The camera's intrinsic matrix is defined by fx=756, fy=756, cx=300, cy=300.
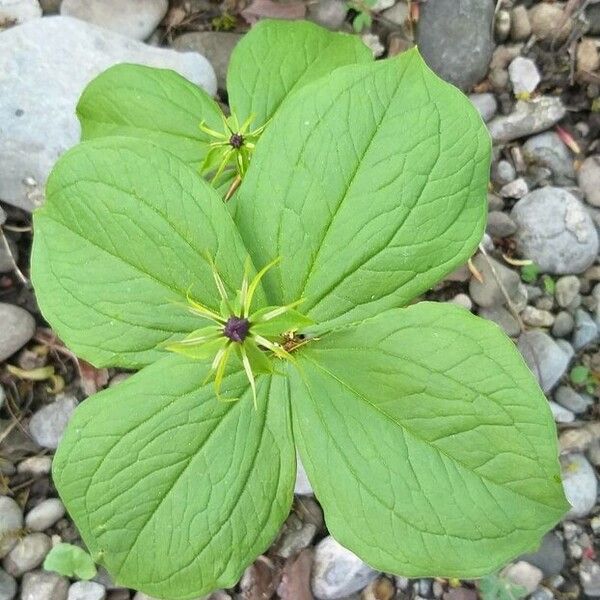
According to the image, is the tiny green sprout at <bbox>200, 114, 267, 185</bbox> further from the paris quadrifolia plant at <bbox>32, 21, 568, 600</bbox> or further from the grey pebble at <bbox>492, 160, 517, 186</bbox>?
the grey pebble at <bbox>492, 160, 517, 186</bbox>

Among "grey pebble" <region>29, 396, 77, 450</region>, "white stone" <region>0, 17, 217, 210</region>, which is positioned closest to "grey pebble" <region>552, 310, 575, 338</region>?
"white stone" <region>0, 17, 217, 210</region>

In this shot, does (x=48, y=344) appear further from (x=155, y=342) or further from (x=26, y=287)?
(x=155, y=342)

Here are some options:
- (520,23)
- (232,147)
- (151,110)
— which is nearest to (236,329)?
(232,147)

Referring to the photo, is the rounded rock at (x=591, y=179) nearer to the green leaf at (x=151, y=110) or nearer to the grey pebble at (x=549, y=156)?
the grey pebble at (x=549, y=156)

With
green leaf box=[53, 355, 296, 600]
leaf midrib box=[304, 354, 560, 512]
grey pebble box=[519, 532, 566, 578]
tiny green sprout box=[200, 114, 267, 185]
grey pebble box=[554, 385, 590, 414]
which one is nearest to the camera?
leaf midrib box=[304, 354, 560, 512]

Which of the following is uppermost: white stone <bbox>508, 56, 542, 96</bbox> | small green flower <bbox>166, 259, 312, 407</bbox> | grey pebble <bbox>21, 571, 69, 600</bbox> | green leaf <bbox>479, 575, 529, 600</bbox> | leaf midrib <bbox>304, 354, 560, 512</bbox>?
small green flower <bbox>166, 259, 312, 407</bbox>

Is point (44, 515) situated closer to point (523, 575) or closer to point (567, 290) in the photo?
point (523, 575)

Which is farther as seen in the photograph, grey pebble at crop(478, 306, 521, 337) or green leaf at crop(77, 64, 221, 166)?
grey pebble at crop(478, 306, 521, 337)
